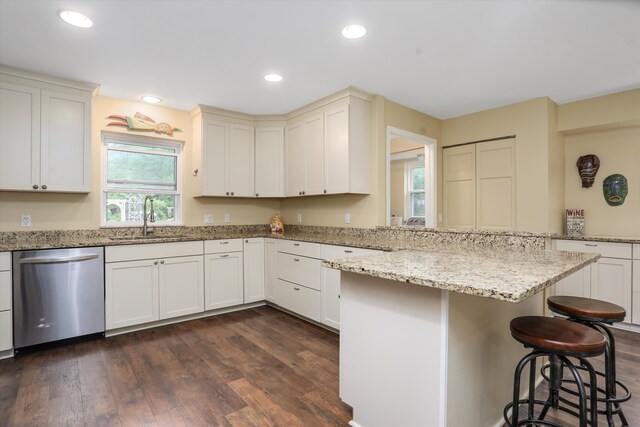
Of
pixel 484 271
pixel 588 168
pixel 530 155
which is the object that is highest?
pixel 530 155

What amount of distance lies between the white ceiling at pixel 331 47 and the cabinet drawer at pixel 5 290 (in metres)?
1.71

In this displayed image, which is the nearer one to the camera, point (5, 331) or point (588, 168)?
point (5, 331)

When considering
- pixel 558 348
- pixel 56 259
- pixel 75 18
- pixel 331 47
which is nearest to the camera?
pixel 558 348

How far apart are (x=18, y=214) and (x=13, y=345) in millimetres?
1171

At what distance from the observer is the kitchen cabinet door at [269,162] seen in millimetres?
4281

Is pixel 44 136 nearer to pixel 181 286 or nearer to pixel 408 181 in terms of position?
pixel 181 286

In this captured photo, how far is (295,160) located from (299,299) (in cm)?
166

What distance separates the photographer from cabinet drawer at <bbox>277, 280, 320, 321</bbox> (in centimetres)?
336

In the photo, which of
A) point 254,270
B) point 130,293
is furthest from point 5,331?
point 254,270

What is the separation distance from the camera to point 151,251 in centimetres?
326

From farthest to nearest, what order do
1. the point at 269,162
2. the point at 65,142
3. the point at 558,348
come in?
the point at 269,162, the point at 65,142, the point at 558,348

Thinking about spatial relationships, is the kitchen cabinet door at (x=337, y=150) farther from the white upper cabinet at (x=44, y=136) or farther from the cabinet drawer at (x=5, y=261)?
the cabinet drawer at (x=5, y=261)

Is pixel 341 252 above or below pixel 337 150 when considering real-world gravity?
below

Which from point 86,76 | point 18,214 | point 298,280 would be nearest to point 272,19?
point 86,76
